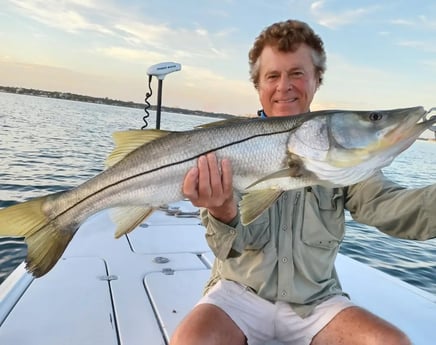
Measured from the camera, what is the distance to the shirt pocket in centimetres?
287

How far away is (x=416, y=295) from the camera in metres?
4.22

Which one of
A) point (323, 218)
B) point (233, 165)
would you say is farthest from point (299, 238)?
point (233, 165)

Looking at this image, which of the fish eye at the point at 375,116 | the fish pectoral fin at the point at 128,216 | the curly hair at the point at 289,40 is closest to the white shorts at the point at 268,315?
the fish pectoral fin at the point at 128,216

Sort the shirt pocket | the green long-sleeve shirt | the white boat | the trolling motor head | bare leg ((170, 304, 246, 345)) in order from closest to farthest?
bare leg ((170, 304, 246, 345)) < the green long-sleeve shirt < the shirt pocket < the white boat < the trolling motor head

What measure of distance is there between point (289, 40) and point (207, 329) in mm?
2053

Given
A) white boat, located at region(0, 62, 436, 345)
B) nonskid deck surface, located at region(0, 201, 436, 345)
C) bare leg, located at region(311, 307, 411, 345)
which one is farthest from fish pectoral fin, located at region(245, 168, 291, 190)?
nonskid deck surface, located at region(0, 201, 436, 345)

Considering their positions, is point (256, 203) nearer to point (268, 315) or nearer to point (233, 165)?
point (233, 165)

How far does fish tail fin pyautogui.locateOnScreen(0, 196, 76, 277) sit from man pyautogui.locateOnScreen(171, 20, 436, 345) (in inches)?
31.1

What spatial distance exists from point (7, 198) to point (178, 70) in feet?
21.1

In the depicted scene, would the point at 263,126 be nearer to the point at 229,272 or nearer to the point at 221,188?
the point at 221,188

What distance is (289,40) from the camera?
3160 mm

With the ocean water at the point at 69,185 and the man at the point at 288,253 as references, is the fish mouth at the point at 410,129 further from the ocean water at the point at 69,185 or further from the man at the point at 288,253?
the ocean water at the point at 69,185

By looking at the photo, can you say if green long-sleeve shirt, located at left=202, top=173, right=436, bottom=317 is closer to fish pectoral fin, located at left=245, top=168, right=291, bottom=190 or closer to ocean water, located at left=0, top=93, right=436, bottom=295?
fish pectoral fin, located at left=245, top=168, right=291, bottom=190

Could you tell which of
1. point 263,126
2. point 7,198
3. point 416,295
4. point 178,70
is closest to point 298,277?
point 263,126
